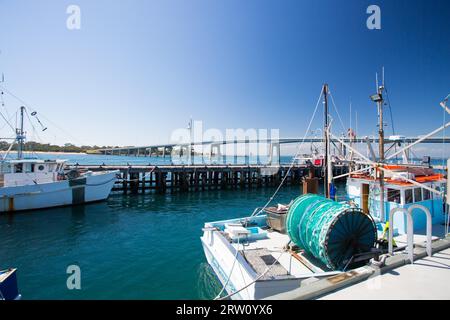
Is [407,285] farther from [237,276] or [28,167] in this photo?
[28,167]

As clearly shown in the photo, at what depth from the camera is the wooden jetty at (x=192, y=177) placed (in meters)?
37.4

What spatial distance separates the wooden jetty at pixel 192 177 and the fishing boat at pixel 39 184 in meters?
7.53

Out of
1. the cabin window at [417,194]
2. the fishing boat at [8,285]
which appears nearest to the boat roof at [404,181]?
the cabin window at [417,194]

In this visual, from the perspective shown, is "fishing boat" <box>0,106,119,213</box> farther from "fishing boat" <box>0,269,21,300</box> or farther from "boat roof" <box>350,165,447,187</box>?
"boat roof" <box>350,165,447,187</box>

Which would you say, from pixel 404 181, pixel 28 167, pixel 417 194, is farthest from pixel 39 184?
pixel 417 194

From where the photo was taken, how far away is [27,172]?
25172 mm

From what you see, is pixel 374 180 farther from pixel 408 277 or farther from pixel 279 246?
pixel 408 277

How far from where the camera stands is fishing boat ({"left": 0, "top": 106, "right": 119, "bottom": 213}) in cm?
2397

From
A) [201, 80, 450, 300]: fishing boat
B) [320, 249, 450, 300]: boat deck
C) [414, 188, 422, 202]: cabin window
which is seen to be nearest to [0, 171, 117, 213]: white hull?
[201, 80, 450, 300]: fishing boat

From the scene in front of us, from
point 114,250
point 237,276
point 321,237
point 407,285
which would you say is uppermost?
point 407,285

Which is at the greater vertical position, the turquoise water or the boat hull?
the boat hull

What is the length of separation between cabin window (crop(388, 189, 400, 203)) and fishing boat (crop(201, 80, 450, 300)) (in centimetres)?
4

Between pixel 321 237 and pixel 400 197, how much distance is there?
6846 millimetres
